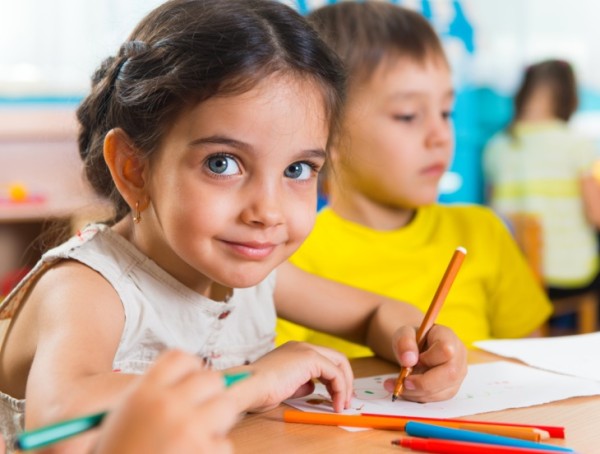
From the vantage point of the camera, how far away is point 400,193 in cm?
155

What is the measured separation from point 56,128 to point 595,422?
3.20 meters

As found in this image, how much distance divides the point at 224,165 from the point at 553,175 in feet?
11.1

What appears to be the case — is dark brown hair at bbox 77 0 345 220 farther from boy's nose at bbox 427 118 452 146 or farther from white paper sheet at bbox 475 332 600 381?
boy's nose at bbox 427 118 452 146

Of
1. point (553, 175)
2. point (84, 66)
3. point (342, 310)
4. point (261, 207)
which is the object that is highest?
point (84, 66)

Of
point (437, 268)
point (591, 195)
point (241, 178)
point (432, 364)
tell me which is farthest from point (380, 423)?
point (591, 195)

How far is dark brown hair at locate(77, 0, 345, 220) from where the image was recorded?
2.93ft

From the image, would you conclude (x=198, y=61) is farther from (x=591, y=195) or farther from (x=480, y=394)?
(x=591, y=195)

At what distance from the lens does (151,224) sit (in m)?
0.98

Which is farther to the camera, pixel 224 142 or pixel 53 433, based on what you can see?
pixel 224 142

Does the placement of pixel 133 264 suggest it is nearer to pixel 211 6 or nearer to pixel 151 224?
pixel 151 224

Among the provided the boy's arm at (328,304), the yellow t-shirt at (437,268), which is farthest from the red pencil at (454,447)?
the yellow t-shirt at (437,268)

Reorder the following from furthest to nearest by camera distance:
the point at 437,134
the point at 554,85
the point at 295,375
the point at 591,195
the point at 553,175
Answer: the point at 554,85
the point at 553,175
the point at 591,195
the point at 437,134
the point at 295,375

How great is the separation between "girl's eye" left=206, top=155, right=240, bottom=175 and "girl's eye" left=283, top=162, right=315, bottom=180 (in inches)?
2.6

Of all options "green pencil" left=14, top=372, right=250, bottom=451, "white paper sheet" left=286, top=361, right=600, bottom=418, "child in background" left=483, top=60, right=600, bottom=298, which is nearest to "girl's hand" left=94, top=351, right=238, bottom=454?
"green pencil" left=14, top=372, right=250, bottom=451
